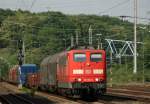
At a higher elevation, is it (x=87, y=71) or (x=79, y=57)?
(x=79, y=57)

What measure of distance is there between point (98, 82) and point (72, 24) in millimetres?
77581

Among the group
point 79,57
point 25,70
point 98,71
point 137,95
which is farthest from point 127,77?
point 98,71

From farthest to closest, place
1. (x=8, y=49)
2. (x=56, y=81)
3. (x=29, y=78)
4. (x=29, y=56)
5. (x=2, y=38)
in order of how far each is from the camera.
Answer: (x=8, y=49) → (x=2, y=38) → (x=29, y=56) → (x=29, y=78) → (x=56, y=81)

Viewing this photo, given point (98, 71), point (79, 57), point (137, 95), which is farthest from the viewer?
point (137, 95)

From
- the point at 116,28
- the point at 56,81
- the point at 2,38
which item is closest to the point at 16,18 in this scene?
the point at 2,38

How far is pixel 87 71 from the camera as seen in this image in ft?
92.1

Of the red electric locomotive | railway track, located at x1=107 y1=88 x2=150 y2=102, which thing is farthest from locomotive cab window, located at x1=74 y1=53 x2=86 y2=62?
railway track, located at x1=107 y1=88 x2=150 y2=102

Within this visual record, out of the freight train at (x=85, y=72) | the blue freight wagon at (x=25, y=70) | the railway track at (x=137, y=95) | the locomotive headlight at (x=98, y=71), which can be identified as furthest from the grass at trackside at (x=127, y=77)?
the locomotive headlight at (x=98, y=71)

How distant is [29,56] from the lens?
318 ft

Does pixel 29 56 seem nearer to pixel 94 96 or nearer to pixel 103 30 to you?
pixel 103 30

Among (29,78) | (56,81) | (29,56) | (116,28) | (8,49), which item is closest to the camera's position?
(56,81)

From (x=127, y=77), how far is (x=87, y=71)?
113ft

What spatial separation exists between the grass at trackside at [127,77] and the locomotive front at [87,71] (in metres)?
26.8

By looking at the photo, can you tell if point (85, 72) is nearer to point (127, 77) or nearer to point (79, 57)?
point (79, 57)
